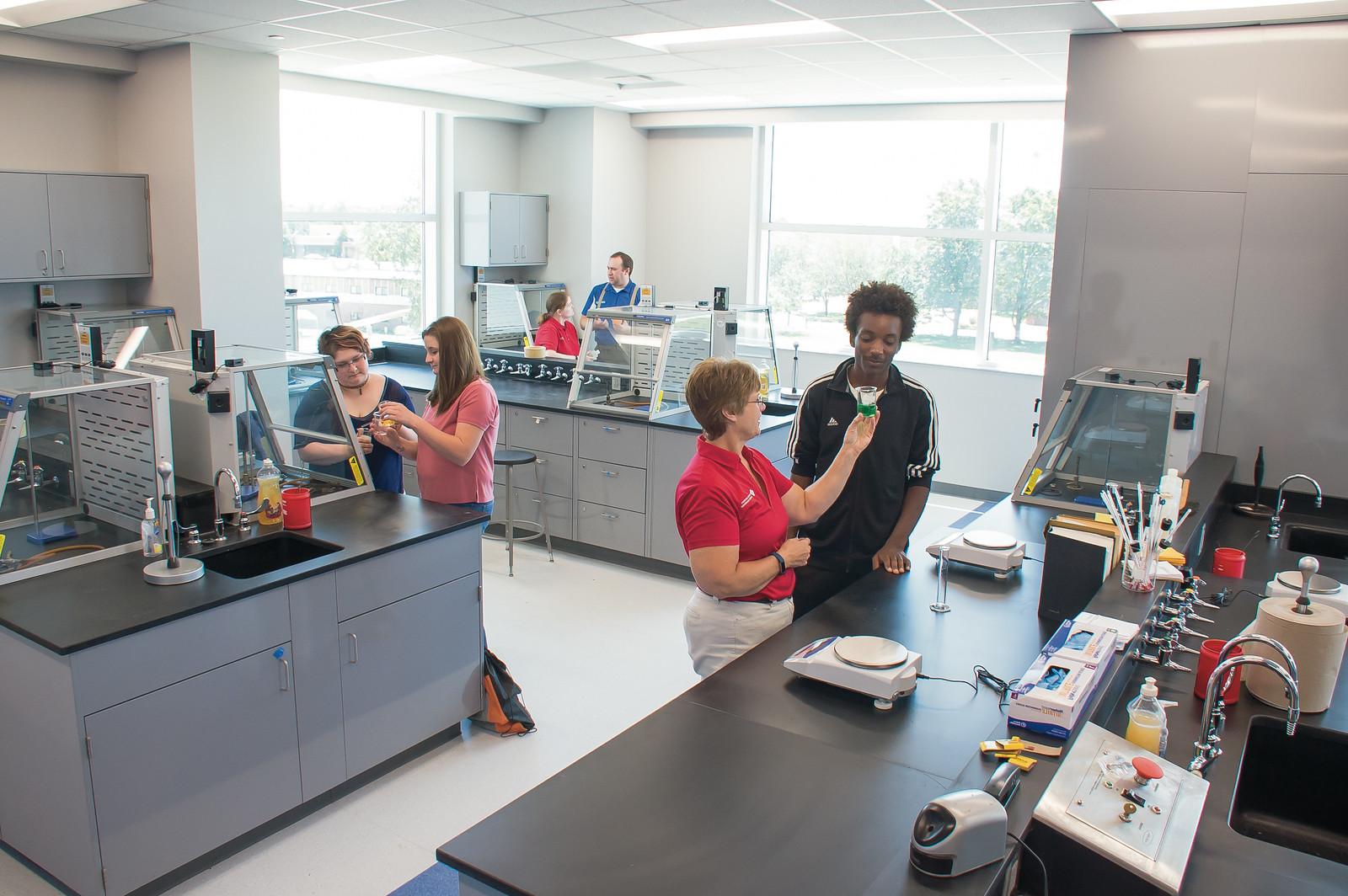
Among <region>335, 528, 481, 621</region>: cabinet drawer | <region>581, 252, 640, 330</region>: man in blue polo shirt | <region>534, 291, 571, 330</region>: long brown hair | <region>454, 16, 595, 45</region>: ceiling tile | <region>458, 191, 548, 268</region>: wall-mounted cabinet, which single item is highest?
<region>454, 16, 595, 45</region>: ceiling tile

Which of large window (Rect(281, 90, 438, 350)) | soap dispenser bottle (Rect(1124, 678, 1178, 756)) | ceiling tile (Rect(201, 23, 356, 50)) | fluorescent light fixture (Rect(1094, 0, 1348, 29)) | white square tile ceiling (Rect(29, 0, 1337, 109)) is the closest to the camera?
soap dispenser bottle (Rect(1124, 678, 1178, 756))

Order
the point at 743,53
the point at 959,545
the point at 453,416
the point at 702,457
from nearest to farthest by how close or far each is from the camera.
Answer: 1. the point at 702,457
2. the point at 959,545
3. the point at 453,416
4. the point at 743,53

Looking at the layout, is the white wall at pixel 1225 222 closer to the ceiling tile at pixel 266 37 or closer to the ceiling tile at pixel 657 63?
the ceiling tile at pixel 657 63

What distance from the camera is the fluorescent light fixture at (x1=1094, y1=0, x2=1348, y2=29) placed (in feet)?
12.6

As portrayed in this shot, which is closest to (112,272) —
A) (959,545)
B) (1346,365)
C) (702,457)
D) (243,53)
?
(243,53)

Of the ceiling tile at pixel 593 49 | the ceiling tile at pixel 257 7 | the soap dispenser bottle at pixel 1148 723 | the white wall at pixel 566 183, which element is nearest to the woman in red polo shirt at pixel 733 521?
the soap dispenser bottle at pixel 1148 723

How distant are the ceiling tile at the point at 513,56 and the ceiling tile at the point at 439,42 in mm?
118

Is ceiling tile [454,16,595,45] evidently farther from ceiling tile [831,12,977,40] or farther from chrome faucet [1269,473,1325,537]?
chrome faucet [1269,473,1325,537]

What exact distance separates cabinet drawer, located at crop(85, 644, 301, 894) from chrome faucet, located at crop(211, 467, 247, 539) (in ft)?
1.78

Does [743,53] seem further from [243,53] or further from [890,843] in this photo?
[890,843]

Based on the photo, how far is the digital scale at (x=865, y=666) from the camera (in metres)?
2.12

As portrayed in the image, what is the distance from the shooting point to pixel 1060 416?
4.15 metres

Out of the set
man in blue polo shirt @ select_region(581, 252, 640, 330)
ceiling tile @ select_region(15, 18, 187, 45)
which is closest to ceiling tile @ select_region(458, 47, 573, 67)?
ceiling tile @ select_region(15, 18, 187, 45)

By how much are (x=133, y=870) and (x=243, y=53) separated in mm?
4476
